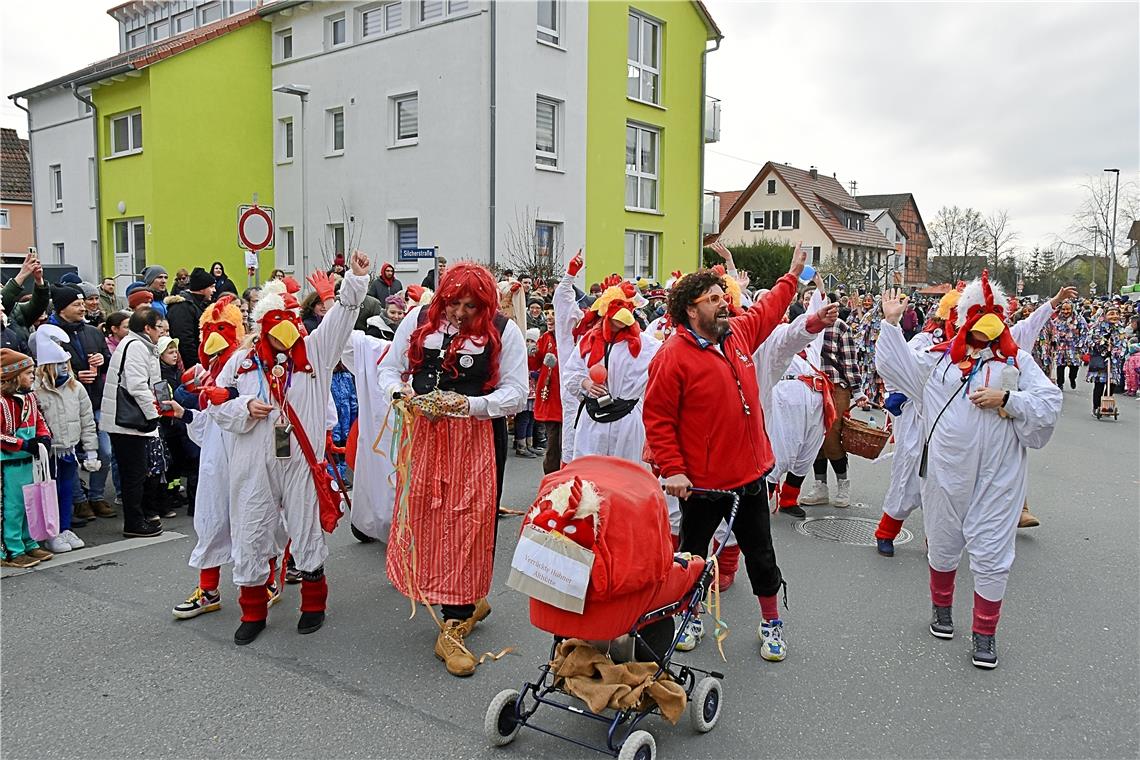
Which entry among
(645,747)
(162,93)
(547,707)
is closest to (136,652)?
(547,707)

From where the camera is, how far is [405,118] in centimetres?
2094

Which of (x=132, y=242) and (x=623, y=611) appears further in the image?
(x=132, y=242)

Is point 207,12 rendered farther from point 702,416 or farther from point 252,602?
point 702,416

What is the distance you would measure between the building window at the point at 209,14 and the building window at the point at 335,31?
7.16 metres

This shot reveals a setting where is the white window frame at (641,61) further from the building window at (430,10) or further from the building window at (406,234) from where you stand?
the building window at (406,234)

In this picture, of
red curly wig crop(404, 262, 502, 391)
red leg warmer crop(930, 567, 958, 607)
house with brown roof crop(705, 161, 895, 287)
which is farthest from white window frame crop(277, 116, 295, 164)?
house with brown roof crop(705, 161, 895, 287)

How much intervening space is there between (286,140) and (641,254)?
33.5 feet

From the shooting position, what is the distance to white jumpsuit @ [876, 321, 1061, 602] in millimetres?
4301

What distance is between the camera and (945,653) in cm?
447

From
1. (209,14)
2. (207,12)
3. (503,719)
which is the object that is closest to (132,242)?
(209,14)

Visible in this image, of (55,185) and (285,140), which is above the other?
(285,140)

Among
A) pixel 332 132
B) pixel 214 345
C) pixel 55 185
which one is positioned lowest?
pixel 214 345

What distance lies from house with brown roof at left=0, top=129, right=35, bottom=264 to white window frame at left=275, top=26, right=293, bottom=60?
14846 mm

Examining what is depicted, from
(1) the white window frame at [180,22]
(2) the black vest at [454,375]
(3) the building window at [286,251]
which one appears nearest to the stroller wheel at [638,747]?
(2) the black vest at [454,375]
